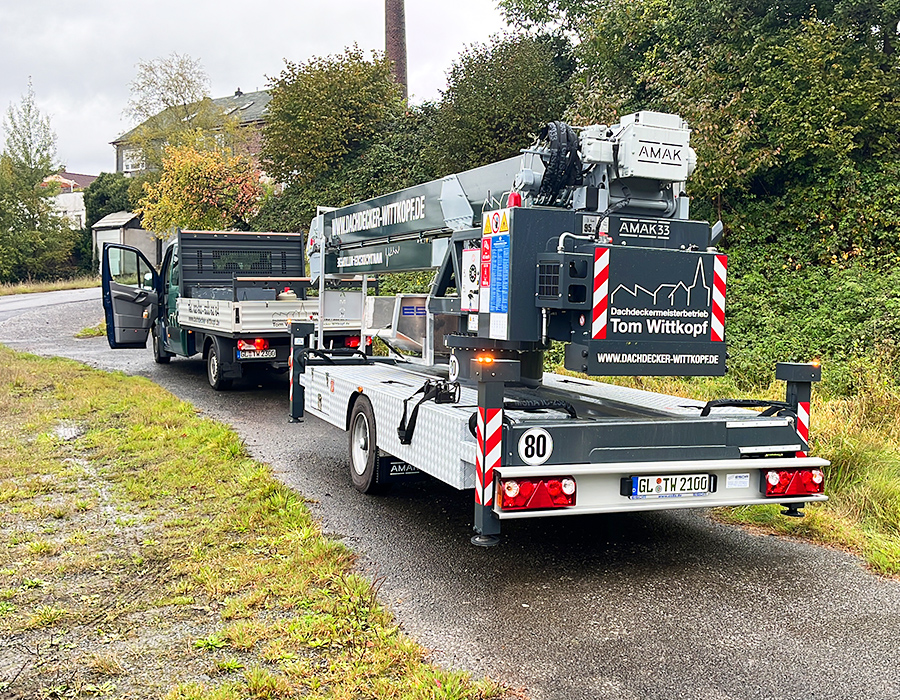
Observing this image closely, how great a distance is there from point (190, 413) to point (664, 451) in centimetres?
727

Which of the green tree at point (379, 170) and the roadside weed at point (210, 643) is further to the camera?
the green tree at point (379, 170)

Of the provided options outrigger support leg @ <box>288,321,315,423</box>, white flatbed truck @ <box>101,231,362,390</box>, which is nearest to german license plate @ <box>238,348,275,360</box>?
white flatbed truck @ <box>101,231,362,390</box>

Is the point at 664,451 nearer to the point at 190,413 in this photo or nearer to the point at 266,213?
the point at 190,413

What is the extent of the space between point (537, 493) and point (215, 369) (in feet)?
31.4

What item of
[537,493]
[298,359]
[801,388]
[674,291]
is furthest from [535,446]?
[298,359]

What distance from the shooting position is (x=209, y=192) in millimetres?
29703

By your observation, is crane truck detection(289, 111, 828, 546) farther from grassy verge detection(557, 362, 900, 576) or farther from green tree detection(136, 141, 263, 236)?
green tree detection(136, 141, 263, 236)

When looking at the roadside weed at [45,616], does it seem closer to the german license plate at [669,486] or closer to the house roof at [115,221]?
the german license plate at [669,486]

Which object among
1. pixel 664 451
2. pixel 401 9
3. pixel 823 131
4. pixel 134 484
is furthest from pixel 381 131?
pixel 664 451

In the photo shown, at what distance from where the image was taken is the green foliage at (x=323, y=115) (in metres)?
25.3

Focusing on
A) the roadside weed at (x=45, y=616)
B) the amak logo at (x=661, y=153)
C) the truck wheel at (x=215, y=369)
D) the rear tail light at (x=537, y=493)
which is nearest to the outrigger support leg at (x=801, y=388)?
the amak logo at (x=661, y=153)

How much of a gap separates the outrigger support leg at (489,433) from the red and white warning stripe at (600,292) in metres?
0.65

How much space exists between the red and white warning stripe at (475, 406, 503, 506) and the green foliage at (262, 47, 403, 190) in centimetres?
2174

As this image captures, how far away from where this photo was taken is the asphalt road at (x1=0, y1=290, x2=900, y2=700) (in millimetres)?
3971
